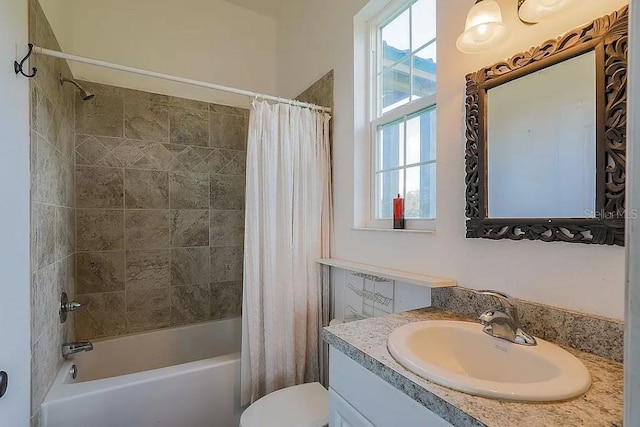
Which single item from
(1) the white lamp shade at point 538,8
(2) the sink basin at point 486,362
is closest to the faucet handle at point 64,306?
(2) the sink basin at point 486,362

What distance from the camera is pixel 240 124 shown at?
2.63 metres

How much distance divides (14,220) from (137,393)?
971 millimetres

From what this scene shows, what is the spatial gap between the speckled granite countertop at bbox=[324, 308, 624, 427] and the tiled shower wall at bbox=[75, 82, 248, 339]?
6.27 ft

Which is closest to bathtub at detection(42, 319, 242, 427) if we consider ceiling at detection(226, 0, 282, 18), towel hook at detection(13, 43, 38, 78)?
towel hook at detection(13, 43, 38, 78)

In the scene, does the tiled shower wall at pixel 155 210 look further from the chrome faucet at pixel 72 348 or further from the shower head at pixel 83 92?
the chrome faucet at pixel 72 348

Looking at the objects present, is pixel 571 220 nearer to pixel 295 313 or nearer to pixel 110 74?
pixel 295 313

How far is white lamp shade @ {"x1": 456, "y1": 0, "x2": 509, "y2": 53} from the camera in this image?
3.19 feet

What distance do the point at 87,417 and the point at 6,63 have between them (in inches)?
58.5

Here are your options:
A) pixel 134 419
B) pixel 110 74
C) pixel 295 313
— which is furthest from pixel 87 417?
pixel 110 74

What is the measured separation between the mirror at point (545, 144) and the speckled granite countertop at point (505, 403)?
399 mm

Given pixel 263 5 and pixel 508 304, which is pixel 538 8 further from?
pixel 263 5

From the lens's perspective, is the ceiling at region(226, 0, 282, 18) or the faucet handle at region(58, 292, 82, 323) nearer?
the faucet handle at region(58, 292, 82, 323)

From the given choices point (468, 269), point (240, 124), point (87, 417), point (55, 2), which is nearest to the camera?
point (468, 269)

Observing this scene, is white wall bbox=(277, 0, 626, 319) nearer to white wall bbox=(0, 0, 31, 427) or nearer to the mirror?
the mirror
